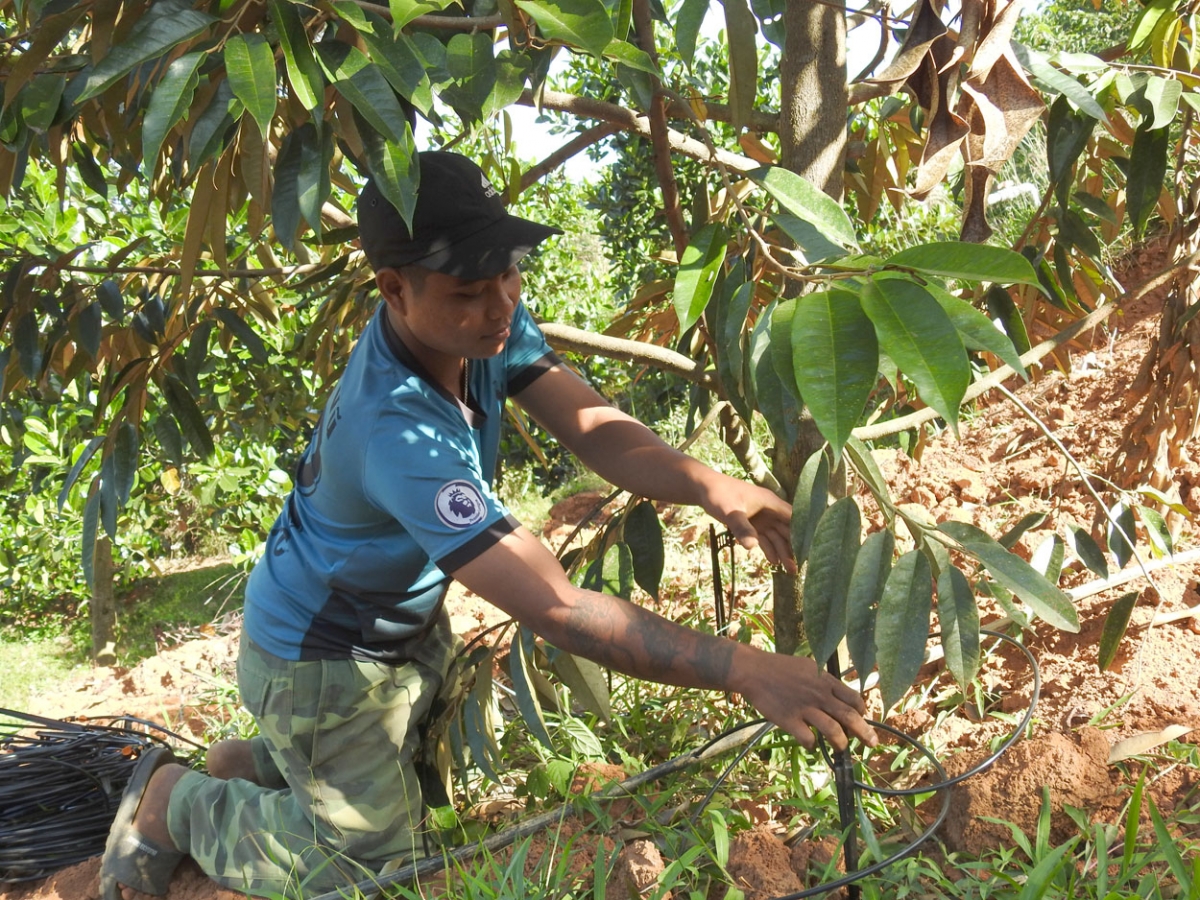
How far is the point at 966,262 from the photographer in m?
1.06

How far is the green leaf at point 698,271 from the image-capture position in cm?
141

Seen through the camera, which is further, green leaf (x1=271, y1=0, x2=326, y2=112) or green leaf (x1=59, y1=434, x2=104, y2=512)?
green leaf (x1=59, y1=434, x2=104, y2=512)

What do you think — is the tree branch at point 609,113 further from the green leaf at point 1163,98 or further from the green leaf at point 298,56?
the green leaf at point 298,56

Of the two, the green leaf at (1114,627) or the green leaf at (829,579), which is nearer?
the green leaf at (829,579)

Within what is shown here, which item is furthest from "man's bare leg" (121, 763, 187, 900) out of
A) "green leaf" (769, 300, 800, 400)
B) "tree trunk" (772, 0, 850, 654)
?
"green leaf" (769, 300, 800, 400)

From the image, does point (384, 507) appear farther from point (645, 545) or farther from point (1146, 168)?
point (1146, 168)

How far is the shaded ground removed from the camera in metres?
1.93

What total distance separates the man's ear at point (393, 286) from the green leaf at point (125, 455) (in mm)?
645

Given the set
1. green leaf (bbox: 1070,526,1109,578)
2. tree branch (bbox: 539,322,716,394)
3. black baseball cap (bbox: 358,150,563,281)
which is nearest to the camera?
black baseball cap (bbox: 358,150,563,281)

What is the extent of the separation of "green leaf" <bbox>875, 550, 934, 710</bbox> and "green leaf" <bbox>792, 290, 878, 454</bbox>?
44cm

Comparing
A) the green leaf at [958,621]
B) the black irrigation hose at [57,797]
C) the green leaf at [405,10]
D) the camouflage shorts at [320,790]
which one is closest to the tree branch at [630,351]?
the camouflage shorts at [320,790]

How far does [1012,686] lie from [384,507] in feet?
5.09

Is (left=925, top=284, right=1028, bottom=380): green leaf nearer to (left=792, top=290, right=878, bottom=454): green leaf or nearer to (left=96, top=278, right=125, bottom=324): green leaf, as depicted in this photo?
(left=792, top=290, right=878, bottom=454): green leaf

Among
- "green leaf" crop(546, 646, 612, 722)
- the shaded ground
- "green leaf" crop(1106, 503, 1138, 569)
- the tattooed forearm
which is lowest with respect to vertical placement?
the shaded ground
